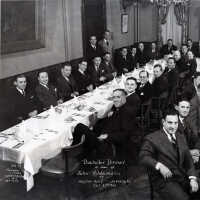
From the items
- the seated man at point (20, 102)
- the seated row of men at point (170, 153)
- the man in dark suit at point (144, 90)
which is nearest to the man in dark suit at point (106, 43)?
the man in dark suit at point (144, 90)

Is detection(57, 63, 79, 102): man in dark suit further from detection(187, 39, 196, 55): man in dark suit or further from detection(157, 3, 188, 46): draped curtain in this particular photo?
detection(187, 39, 196, 55): man in dark suit

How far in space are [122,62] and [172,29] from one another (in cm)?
123

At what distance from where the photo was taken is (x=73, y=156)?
2.15 metres

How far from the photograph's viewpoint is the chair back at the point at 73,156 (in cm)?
207

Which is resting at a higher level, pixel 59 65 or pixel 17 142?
pixel 59 65

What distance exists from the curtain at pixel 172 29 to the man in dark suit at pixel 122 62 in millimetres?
948

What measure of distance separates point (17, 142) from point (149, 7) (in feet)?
7.99

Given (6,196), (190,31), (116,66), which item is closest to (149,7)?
(190,31)

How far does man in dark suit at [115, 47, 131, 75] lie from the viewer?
475cm

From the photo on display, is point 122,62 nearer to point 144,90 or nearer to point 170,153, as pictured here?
point 144,90

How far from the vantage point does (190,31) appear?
341cm

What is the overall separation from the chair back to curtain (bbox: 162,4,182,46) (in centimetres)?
200

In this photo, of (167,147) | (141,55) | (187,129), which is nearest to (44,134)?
(167,147)

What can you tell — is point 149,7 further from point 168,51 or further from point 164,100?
point 164,100
